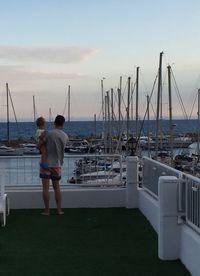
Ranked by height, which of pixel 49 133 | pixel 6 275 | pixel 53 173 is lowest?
pixel 6 275

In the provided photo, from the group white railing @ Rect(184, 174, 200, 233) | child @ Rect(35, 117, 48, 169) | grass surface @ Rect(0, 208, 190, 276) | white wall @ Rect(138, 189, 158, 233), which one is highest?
child @ Rect(35, 117, 48, 169)

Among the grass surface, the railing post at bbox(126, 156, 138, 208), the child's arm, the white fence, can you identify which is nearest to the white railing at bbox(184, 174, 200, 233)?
the white fence

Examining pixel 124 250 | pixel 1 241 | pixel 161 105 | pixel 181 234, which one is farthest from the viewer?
pixel 161 105

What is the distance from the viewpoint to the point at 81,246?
27.2ft

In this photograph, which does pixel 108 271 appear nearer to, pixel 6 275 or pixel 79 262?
pixel 79 262

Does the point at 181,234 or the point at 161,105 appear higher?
the point at 161,105

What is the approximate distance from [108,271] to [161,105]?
3221 cm

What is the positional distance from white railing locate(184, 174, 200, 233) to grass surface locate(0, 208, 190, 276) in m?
0.60

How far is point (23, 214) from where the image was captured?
1120 cm

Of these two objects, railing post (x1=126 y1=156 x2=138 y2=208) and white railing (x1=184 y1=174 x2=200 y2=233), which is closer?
white railing (x1=184 y1=174 x2=200 y2=233)

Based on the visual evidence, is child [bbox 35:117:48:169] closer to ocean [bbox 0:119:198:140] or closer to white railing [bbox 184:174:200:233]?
white railing [bbox 184:174:200:233]

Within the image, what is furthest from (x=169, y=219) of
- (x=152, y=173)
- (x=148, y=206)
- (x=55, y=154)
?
(x=55, y=154)

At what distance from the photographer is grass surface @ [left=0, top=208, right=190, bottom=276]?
23.2 ft

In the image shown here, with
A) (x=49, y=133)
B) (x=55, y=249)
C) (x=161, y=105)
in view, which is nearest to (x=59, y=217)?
(x=49, y=133)
